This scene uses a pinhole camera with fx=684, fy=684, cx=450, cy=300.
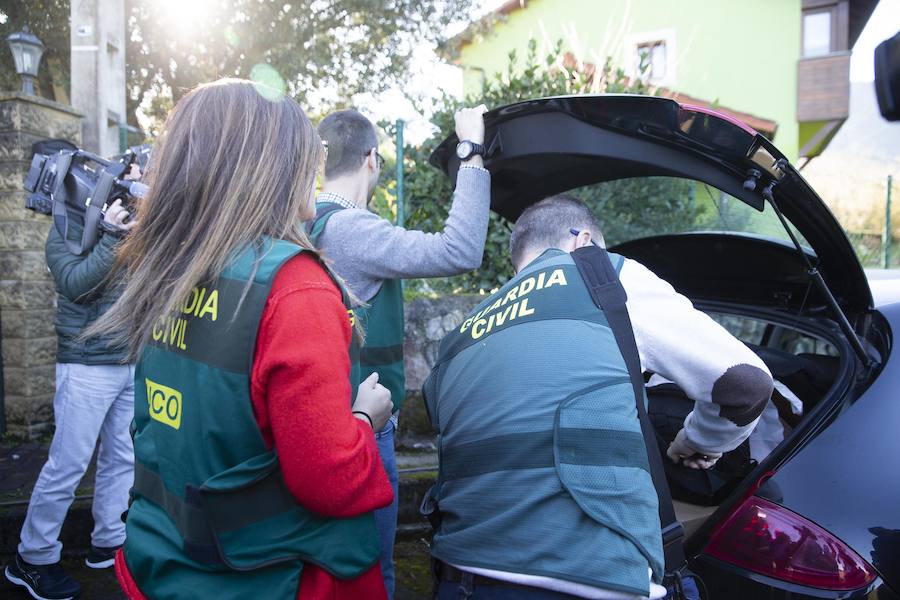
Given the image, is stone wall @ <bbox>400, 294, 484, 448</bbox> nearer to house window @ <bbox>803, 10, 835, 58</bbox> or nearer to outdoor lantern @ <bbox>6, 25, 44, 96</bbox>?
outdoor lantern @ <bbox>6, 25, 44, 96</bbox>

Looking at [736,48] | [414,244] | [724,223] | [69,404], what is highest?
A: [736,48]

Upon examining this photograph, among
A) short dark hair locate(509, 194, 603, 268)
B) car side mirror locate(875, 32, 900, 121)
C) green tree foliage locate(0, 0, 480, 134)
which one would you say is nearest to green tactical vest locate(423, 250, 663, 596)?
short dark hair locate(509, 194, 603, 268)

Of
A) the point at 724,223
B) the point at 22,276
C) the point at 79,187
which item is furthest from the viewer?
the point at 22,276

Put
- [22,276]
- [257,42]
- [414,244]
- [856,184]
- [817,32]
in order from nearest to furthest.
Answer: [414,244]
[22,276]
[257,42]
[856,184]
[817,32]

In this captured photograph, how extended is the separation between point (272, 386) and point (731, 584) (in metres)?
1.30

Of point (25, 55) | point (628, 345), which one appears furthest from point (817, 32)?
point (628, 345)

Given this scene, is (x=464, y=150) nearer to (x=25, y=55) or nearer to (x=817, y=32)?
(x=25, y=55)

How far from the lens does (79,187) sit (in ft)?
9.62

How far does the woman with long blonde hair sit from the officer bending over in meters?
0.26

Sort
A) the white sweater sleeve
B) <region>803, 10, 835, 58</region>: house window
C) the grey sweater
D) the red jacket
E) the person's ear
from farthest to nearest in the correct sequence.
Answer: <region>803, 10, 835, 58</region>: house window < the grey sweater < the person's ear < the white sweater sleeve < the red jacket

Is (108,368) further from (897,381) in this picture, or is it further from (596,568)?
(897,381)

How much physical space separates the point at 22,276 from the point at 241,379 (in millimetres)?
4448

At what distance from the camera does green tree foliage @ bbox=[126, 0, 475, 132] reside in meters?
11.8

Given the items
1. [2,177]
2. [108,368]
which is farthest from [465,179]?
[2,177]
